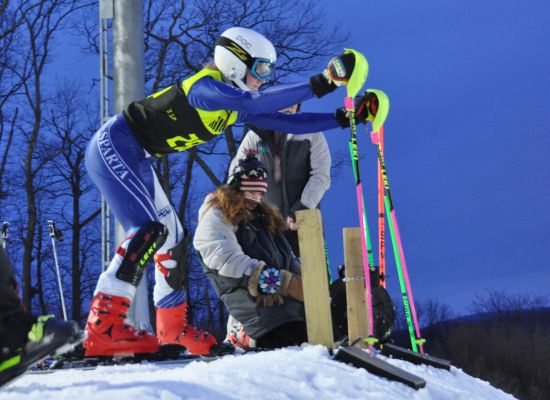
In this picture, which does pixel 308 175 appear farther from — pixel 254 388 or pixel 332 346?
pixel 254 388

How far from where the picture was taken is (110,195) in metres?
3.77

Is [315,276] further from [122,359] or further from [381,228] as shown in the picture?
[122,359]

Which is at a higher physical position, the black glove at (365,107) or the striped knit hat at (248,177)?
the black glove at (365,107)

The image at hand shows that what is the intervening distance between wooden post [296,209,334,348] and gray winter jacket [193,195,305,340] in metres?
0.55

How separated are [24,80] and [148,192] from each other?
36.0 feet

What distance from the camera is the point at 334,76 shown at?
321 cm

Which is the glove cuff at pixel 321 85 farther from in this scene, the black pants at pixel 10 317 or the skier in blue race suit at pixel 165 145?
the black pants at pixel 10 317

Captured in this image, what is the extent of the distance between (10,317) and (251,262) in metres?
1.99

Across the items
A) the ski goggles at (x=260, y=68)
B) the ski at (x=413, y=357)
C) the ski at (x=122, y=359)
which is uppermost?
the ski goggles at (x=260, y=68)

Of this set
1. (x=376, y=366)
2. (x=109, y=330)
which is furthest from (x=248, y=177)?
(x=376, y=366)

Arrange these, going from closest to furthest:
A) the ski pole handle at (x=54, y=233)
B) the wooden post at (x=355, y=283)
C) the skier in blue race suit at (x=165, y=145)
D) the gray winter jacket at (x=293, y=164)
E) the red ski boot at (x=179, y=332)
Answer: the skier in blue race suit at (x=165, y=145) < the wooden post at (x=355, y=283) < the red ski boot at (x=179, y=332) < the ski pole handle at (x=54, y=233) < the gray winter jacket at (x=293, y=164)

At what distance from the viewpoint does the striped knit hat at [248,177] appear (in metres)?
4.37

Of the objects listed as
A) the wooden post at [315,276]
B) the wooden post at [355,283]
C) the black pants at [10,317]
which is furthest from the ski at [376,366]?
the black pants at [10,317]

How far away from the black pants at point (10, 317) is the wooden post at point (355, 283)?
205 cm
